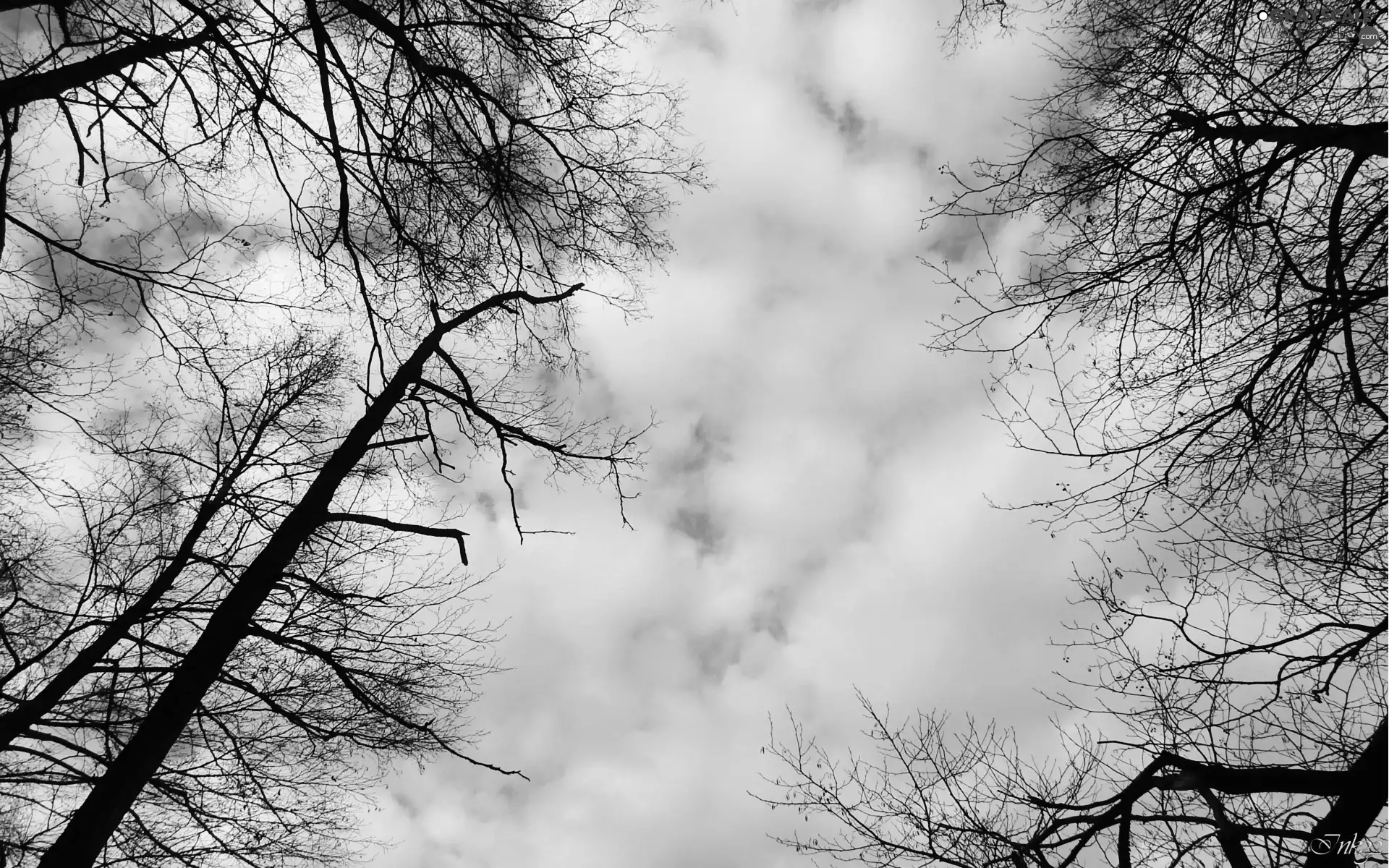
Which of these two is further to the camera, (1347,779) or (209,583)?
(209,583)

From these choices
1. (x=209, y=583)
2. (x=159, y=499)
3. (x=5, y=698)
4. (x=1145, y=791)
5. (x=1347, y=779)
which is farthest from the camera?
(x=159, y=499)

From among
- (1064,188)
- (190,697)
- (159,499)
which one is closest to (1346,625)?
(1064,188)

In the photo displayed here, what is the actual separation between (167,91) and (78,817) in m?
3.87

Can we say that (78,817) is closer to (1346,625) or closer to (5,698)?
(5,698)

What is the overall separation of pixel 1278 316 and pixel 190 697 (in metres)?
6.05

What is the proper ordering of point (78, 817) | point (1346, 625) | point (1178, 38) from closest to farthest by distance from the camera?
point (78, 817)
point (1346, 625)
point (1178, 38)

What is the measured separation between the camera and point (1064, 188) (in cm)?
396

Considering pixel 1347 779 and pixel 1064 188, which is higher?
pixel 1064 188

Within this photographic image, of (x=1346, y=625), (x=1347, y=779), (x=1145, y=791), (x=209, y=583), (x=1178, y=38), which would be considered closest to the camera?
(x=1347, y=779)

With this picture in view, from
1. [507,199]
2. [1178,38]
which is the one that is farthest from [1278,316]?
[507,199]

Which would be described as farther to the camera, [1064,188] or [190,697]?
[1064,188]

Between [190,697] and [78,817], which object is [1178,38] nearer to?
[190,697]

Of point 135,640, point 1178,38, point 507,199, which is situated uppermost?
point 1178,38

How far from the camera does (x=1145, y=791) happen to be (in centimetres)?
294
